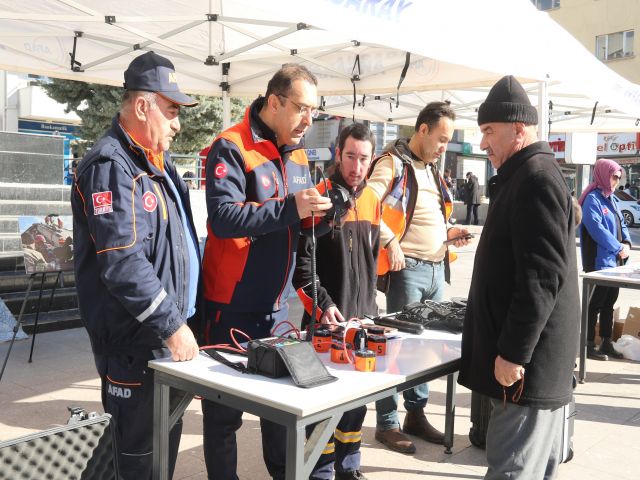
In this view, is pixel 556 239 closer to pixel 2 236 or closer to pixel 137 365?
pixel 137 365

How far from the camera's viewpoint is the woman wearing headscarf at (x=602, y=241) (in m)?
5.64

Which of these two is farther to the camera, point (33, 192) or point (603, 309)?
point (33, 192)

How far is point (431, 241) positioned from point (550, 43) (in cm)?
196

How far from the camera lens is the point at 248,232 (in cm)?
227

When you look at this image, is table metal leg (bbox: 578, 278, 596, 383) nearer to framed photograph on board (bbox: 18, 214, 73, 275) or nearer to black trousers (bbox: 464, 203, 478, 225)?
framed photograph on board (bbox: 18, 214, 73, 275)

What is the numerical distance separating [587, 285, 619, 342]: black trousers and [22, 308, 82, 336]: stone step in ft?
16.1

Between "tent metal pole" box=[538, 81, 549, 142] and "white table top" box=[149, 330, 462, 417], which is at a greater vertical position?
"tent metal pole" box=[538, 81, 549, 142]

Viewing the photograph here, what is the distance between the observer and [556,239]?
2.02 meters

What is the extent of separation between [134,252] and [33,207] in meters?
5.96

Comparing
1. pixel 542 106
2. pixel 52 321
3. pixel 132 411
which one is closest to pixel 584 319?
pixel 542 106

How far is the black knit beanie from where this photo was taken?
2.18 metres

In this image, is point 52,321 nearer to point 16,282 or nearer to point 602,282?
point 16,282

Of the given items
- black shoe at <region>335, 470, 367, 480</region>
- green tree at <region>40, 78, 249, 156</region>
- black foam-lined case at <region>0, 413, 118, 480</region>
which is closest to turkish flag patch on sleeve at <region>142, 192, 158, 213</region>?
black foam-lined case at <region>0, 413, 118, 480</region>

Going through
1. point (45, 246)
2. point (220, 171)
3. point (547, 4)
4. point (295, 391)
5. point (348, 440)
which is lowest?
point (348, 440)
